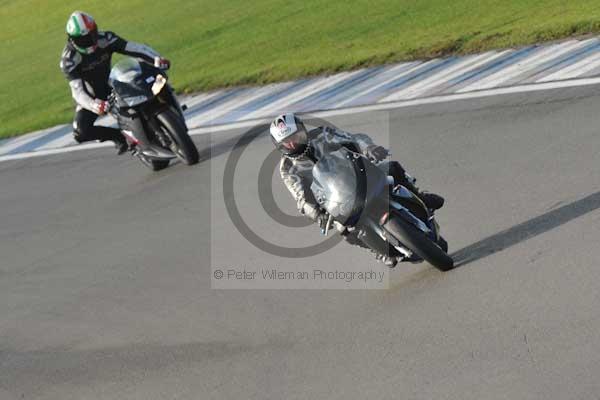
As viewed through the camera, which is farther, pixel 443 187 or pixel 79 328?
pixel 443 187

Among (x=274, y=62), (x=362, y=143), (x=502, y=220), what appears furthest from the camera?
(x=274, y=62)

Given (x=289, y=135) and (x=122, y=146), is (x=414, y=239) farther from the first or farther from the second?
(x=122, y=146)

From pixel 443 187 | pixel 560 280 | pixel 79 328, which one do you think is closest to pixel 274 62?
pixel 443 187

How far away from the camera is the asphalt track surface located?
267 inches

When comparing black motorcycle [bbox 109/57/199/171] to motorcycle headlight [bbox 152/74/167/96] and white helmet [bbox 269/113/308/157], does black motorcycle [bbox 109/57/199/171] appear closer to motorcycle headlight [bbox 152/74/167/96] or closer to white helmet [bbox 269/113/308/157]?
motorcycle headlight [bbox 152/74/167/96]

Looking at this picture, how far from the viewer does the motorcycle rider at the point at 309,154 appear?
8.14m

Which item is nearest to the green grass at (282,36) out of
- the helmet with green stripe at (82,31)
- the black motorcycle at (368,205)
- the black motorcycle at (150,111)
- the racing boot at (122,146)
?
the racing boot at (122,146)

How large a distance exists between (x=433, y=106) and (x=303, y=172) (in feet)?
16.4

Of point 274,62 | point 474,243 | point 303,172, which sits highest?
point 303,172

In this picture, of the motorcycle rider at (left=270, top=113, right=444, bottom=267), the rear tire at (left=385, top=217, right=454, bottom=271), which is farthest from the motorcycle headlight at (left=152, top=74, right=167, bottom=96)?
the rear tire at (left=385, top=217, right=454, bottom=271)

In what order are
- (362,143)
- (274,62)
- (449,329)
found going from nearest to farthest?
(449,329) → (362,143) → (274,62)

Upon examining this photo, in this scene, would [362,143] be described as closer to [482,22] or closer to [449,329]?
[449,329]

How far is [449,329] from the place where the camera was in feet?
23.6

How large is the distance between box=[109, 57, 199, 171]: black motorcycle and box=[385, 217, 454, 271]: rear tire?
595cm
